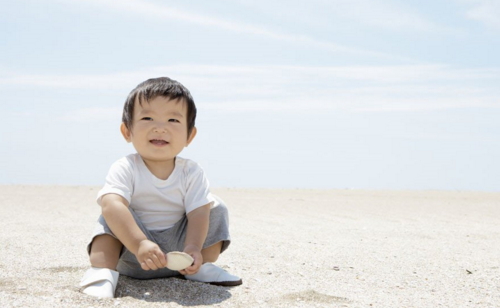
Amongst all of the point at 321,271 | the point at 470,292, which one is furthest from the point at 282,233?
the point at 470,292

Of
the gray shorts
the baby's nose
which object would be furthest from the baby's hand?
the baby's nose

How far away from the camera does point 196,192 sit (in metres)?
2.98

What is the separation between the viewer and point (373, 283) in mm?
3217

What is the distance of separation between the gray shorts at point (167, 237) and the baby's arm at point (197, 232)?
0.13 m

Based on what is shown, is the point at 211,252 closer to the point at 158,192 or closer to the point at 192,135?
the point at 158,192

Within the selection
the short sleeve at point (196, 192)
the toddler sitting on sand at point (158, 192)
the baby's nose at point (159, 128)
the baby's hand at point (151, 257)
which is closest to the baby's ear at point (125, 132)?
the toddler sitting on sand at point (158, 192)

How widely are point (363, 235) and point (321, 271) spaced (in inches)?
81.1

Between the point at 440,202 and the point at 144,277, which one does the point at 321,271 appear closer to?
the point at 144,277

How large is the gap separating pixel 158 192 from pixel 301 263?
1.28m

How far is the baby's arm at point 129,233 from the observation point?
2.58 m

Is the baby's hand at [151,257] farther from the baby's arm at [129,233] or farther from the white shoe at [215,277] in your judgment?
the white shoe at [215,277]

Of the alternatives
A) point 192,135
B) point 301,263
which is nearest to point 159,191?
point 192,135

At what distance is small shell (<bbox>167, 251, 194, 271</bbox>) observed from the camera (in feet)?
8.36

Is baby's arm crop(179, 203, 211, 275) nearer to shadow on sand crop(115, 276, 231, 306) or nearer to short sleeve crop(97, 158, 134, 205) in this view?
shadow on sand crop(115, 276, 231, 306)
